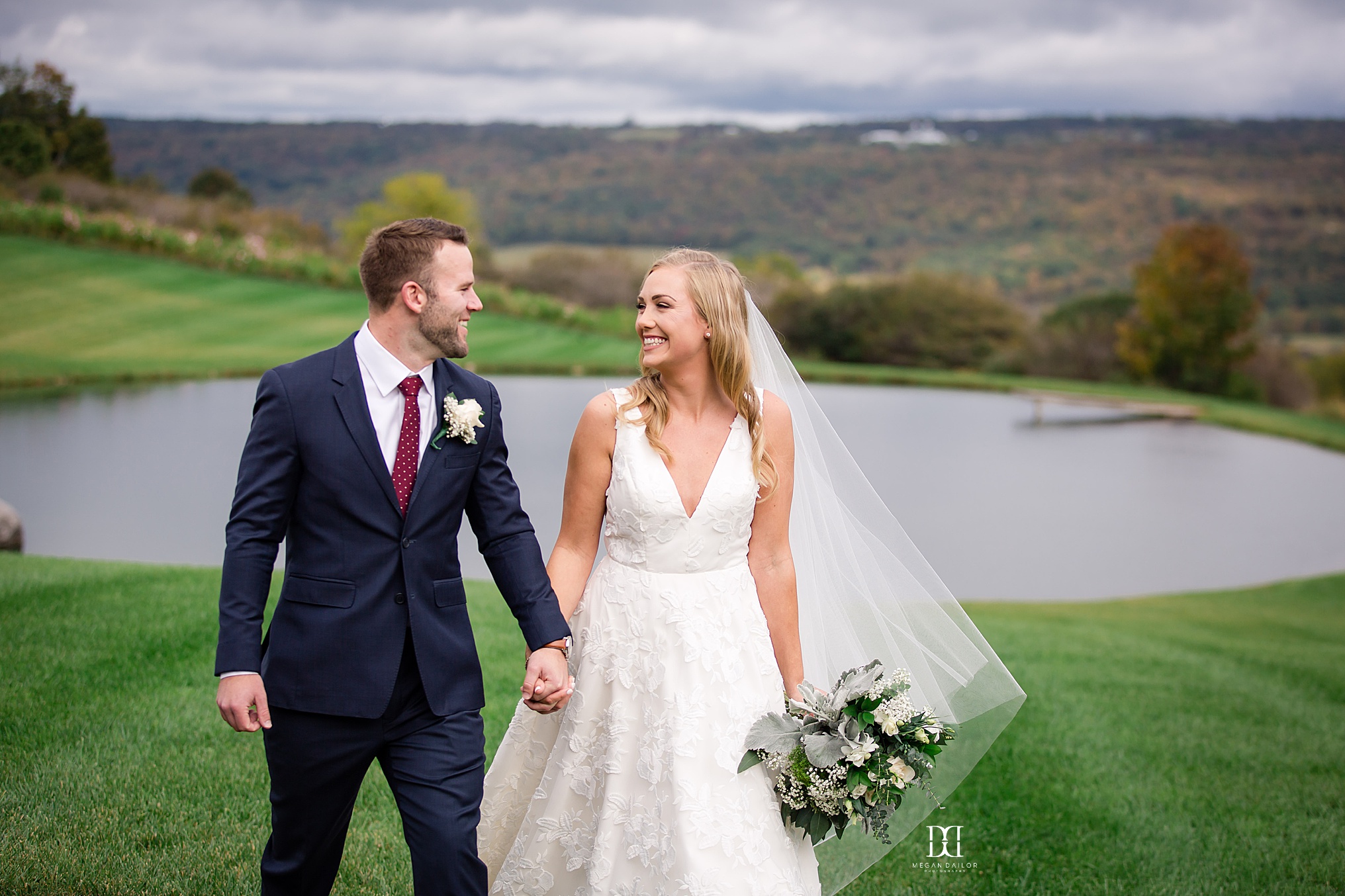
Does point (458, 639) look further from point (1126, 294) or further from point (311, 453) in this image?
point (1126, 294)

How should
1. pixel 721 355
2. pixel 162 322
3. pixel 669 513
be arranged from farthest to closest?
pixel 162 322
pixel 721 355
pixel 669 513

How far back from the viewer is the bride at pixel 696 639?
2473 mm

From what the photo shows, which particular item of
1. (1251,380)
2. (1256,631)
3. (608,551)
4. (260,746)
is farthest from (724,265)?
(1251,380)

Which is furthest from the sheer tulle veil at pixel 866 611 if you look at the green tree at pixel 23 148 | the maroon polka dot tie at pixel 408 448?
the green tree at pixel 23 148

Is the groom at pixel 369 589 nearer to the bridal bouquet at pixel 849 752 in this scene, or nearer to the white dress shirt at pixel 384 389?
the white dress shirt at pixel 384 389

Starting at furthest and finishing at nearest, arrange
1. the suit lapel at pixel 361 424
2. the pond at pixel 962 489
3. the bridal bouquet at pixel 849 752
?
the pond at pixel 962 489
the bridal bouquet at pixel 849 752
the suit lapel at pixel 361 424

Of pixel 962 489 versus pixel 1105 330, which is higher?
pixel 1105 330

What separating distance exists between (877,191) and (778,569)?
2430 inches

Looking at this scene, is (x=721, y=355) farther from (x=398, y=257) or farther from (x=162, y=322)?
(x=162, y=322)

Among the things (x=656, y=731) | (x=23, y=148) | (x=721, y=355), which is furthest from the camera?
(x=23, y=148)

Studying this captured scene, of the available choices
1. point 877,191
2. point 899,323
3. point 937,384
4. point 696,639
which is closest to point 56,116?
point 937,384

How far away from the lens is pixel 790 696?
2.77 metres

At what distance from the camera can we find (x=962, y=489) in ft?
50.4

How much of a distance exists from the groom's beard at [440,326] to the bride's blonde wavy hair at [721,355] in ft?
2.06
